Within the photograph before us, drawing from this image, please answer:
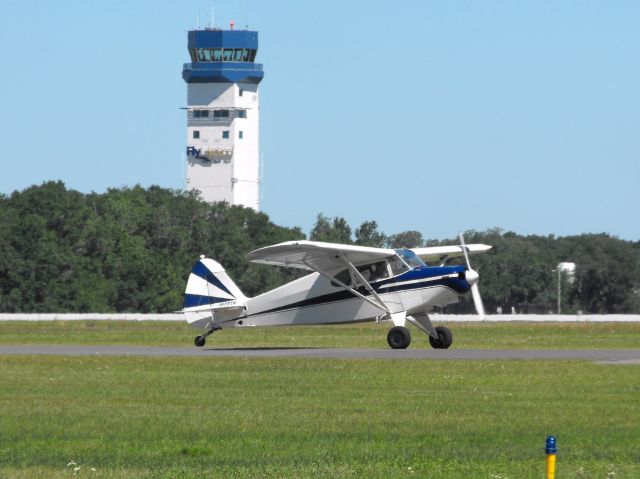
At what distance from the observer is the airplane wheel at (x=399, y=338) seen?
35.1 m

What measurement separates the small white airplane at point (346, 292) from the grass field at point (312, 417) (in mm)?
5567

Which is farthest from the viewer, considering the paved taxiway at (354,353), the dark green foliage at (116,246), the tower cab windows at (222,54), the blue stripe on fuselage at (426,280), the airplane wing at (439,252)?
the tower cab windows at (222,54)

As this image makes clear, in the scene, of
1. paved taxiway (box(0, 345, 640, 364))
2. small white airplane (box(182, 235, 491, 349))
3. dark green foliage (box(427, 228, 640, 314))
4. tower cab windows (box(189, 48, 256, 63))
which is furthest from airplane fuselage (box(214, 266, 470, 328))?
tower cab windows (box(189, 48, 256, 63))

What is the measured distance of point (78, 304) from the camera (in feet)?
289

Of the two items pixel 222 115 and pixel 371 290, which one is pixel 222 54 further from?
pixel 371 290


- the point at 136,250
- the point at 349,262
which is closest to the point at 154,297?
Answer: the point at 136,250

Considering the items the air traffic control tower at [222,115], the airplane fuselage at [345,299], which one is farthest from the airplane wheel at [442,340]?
the air traffic control tower at [222,115]

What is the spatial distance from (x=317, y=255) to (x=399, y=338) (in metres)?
2.97

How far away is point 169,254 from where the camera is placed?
104 m

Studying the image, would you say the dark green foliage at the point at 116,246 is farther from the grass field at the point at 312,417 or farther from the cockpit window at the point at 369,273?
the grass field at the point at 312,417

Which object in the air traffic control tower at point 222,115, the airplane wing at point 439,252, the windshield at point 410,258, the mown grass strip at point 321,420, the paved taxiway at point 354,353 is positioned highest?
the air traffic control tower at point 222,115

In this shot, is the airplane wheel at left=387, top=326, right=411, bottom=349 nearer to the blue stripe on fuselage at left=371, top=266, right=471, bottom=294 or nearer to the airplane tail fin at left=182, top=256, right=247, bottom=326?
the blue stripe on fuselage at left=371, top=266, right=471, bottom=294

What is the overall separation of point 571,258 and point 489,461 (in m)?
103

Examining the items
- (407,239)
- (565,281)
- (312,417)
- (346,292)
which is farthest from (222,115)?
(312,417)
